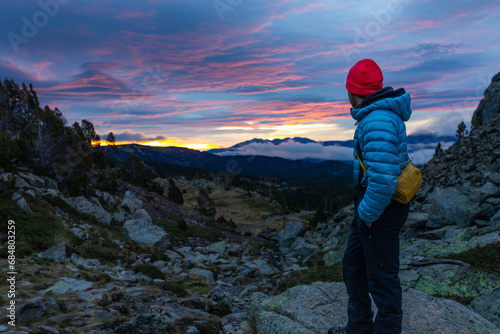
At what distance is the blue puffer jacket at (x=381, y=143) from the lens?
11.9 ft

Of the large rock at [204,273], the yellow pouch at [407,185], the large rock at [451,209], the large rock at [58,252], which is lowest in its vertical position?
the large rock at [204,273]

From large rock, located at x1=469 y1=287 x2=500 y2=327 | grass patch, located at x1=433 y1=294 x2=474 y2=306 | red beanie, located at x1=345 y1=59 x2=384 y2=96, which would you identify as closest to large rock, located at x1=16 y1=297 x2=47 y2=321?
red beanie, located at x1=345 y1=59 x2=384 y2=96

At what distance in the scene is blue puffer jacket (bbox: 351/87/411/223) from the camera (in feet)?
11.9

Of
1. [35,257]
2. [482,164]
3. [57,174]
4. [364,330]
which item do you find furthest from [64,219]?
[482,164]

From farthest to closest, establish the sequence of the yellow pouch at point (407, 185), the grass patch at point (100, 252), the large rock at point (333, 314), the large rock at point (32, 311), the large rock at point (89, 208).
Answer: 1. the large rock at point (89, 208)
2. the grass patch at point (100, 252)
3. the large rock at point (32, 311)
4. the large rock at point (333, 314)
5. the yellow pouch at point (407, 185)

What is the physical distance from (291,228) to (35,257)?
72.9 ft

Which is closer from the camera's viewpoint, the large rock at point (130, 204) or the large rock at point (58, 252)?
the large rock at point (58, 252)

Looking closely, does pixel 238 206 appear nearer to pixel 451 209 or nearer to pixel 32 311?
pixel 451 209

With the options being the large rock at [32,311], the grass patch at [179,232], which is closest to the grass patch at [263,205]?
the grass patch at [179,232]

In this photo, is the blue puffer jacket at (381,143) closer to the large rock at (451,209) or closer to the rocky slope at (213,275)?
the rocky slope at (213,275)

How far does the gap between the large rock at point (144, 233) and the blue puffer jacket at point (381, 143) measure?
1729cm

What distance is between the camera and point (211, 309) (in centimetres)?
802

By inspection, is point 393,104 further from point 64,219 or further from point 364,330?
point 64,219

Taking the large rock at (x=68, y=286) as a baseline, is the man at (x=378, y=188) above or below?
above
